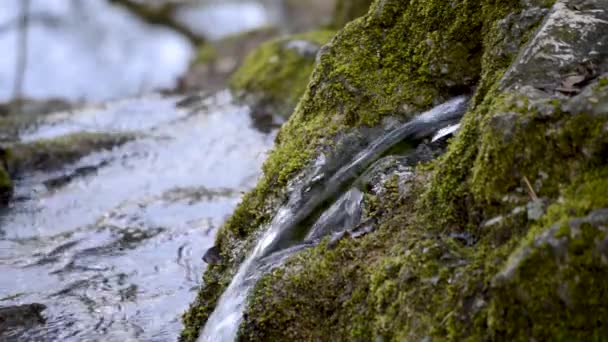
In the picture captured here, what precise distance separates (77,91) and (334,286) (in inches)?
578

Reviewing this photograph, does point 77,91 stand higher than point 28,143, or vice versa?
point 28,143

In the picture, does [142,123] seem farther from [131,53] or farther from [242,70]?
[131,53]

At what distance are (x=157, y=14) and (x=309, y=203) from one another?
18343 millimetres

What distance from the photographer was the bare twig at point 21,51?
16.5 meters

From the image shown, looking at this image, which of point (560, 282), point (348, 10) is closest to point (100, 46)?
point (348, 10)

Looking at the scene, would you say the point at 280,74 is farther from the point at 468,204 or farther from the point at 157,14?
the point at 157,14

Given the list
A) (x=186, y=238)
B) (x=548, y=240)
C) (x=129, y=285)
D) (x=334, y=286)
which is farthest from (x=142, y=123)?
(x=548, y=240)

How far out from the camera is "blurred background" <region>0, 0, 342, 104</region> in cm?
1683

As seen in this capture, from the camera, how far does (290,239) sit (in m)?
3.67

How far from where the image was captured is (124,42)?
1959cm

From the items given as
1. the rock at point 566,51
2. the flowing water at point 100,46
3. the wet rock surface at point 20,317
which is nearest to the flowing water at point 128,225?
the wet rock surface at point 20,317

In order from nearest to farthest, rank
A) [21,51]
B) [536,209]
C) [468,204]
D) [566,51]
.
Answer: [536,209], [468,204], [566,51], [21,51]

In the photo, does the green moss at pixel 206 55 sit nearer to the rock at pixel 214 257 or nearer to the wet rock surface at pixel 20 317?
the wet rock surface at pixel 20 317

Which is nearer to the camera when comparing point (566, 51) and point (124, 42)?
point (566, 51)
